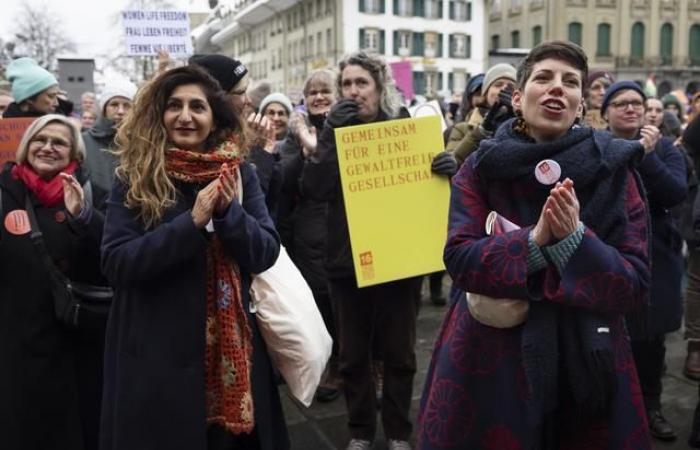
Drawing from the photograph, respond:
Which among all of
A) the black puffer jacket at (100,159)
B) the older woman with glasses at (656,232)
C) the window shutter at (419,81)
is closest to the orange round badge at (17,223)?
the black puffer jacket at (100,159)

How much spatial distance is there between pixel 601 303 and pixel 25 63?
440 cm

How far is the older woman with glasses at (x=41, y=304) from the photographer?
9.89 feet

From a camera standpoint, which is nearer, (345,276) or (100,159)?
(345,276)

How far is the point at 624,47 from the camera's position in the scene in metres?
52.9

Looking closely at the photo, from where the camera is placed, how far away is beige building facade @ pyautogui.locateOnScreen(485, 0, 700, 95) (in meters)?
52.5

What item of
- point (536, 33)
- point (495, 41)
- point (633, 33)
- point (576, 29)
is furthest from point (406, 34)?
point (633, 33)

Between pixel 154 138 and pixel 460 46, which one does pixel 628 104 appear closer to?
pixel 154 138

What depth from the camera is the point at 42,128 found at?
128 inches

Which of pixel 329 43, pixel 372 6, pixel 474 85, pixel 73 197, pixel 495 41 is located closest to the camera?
pixel 73 197

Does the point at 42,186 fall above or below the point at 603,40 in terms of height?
below

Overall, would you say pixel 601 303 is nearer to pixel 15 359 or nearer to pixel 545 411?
pixel 545 411

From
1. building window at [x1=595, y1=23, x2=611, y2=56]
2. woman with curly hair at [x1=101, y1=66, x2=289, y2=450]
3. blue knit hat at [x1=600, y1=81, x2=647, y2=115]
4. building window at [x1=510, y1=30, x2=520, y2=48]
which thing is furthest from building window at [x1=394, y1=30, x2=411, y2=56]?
woman with curly hair at [x1=101, y1=66, x2=289, y2=450]

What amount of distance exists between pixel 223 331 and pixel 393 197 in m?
1.38

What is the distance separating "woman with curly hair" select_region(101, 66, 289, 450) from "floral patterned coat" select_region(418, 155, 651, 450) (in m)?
0.70
